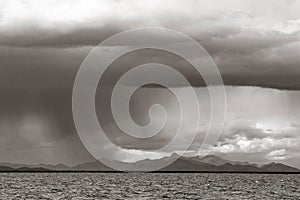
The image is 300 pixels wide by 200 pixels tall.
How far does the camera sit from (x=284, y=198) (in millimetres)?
121812

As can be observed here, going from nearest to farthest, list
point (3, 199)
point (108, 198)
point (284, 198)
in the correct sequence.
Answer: point (3, 199), point (108, 198), point (284, 198)

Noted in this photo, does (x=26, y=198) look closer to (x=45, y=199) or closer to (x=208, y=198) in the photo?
(x=45, y=199)

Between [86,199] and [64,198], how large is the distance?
426 centimetres

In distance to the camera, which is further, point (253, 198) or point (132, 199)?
point (253, 198)

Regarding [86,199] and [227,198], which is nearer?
[86,199]

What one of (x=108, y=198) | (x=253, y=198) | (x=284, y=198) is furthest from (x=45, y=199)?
(x=284, y=198)

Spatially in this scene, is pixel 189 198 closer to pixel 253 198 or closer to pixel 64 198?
pixel 253 198

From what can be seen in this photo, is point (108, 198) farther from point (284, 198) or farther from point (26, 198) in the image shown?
point (284, 198)

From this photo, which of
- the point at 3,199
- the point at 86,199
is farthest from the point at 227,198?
the point at 3,199

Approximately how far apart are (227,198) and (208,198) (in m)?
3.97

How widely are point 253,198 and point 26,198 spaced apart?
47.3 metres

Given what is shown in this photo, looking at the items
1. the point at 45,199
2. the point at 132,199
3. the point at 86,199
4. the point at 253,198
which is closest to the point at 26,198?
the point at 45,199

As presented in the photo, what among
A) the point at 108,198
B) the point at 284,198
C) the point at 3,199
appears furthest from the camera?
the point at 284,198

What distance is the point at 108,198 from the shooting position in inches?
4461
